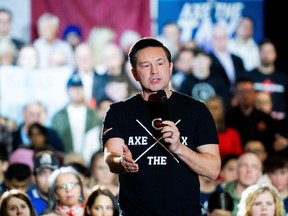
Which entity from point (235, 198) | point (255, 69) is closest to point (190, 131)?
point (235, 198)

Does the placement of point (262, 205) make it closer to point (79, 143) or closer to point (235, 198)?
point (235, 198)

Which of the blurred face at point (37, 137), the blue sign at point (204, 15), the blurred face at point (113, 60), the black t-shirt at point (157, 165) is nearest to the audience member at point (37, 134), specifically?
the blurred face at point (37, 137)

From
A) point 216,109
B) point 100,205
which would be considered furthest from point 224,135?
point 100,205

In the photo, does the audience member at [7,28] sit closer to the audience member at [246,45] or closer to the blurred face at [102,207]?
the audience member at [246,45]

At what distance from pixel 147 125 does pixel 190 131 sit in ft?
0.65

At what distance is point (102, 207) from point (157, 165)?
2802 millimetres

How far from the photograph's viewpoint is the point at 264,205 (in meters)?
6.63

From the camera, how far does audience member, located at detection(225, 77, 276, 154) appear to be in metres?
10.3

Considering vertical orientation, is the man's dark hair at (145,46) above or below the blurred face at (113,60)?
below

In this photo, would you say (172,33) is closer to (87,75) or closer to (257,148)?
(87,75)

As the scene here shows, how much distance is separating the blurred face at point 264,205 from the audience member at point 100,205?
3.56ft

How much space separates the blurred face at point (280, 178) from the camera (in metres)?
8.12

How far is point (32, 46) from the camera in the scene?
11.0 m

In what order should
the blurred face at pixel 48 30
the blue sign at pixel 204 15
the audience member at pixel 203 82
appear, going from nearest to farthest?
the audience member at pixel 203 82 < the blurred face at pixel 48 30 < the blue sign at pixel 204 15
